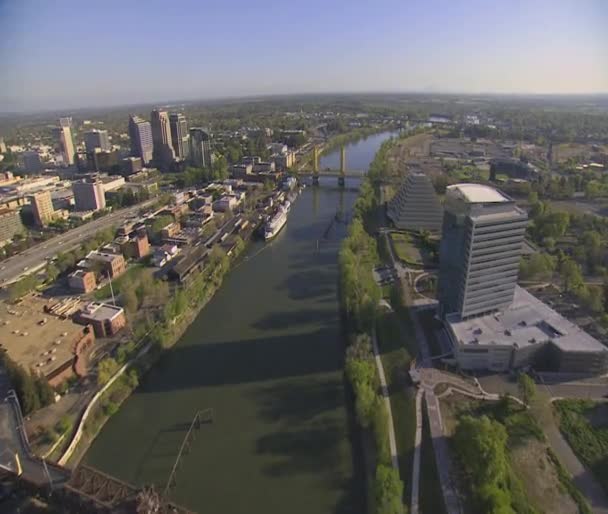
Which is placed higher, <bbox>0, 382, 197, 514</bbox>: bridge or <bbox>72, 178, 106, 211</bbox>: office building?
<bbox>72, 178, 106, 211</bbox>: office building

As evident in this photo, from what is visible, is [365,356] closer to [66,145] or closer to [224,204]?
[224,204]

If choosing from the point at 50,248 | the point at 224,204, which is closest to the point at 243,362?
the point at 50,248

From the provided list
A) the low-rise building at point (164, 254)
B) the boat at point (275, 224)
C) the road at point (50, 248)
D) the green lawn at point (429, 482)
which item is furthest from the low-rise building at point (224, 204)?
the green lawn at point (429, 482)

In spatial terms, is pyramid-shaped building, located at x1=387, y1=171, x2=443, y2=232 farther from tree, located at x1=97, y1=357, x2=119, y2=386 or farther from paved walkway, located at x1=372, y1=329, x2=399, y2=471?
tree, located at x1=97, y1=357, x2=119, y2=386

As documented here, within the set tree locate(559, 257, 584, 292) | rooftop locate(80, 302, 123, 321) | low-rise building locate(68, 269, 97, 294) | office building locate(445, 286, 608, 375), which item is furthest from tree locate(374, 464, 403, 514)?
low-rise building locate(68, 269, 97, 294)

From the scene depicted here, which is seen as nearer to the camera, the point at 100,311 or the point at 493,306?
the point at 493,306
